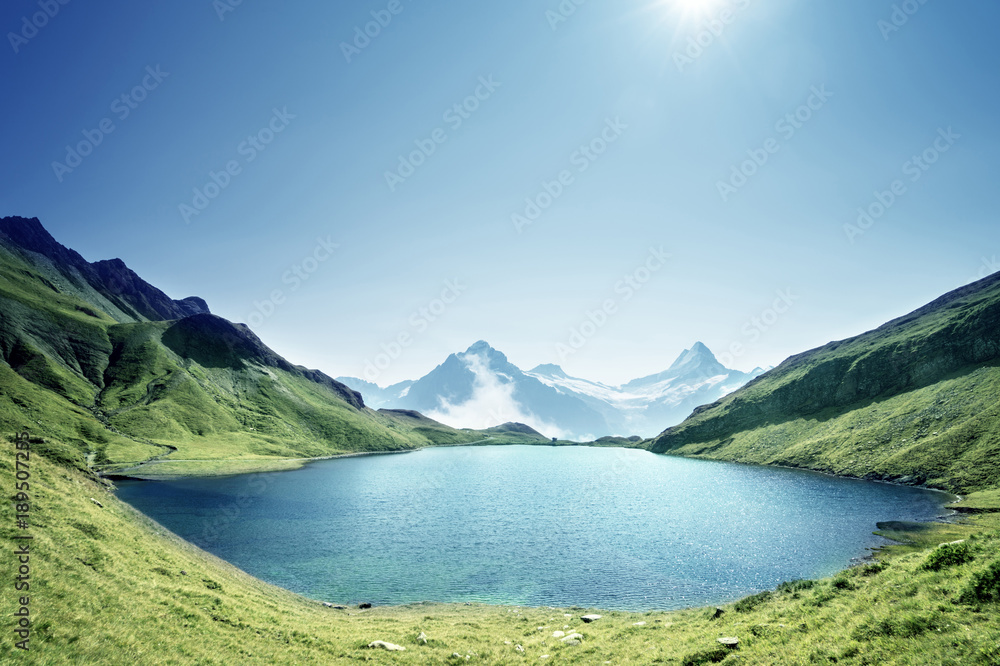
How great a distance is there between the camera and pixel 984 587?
611 inches

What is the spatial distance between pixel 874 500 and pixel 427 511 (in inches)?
3576

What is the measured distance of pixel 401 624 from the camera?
31.0 metres

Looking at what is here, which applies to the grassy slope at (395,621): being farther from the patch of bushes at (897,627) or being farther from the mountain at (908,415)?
the mountain at (908,415)

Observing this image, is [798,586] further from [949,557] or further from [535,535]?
[535,535]

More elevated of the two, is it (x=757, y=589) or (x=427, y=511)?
(x=427, y=511)

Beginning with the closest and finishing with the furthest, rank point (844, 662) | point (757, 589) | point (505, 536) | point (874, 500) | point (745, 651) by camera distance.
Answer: point (844, 662), point (745, 651), point (757, 589), point (505, 536), point (874, 500)

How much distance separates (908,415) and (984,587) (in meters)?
157

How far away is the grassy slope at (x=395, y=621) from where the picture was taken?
609 inches

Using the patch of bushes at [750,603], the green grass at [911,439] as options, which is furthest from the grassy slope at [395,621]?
the green grass at [911,439]

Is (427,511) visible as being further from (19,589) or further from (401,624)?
(19,589)

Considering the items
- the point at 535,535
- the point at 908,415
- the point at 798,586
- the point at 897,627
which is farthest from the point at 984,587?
the point at 908,415

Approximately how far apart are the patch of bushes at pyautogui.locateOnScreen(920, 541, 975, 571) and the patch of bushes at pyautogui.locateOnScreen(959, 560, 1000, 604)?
13.0 feet

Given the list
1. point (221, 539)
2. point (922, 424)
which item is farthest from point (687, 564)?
point (922, 424)

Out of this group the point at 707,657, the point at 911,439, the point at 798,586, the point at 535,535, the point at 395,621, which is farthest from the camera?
the point at 911,439
